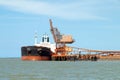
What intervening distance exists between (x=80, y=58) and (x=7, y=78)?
88965 mm

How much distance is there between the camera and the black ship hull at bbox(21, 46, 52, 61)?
5090 inches

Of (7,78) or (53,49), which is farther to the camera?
(53,49)

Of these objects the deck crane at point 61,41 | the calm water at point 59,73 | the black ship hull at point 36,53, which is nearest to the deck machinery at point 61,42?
the deck crane at point 61,41

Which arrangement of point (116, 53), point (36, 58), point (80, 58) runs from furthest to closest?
point (116, 53)
point (80, 58)
point (36, 58)

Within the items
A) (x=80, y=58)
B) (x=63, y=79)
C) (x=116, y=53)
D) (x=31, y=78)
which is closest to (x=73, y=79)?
(x=63, y=79)

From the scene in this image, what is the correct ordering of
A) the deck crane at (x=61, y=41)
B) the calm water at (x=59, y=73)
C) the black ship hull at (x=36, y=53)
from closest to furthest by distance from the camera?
1. the calm water at (x=59, y=73)
2. the black ship hull at (x=36, y=53)
3. the deck crane at (x=61, y=41)

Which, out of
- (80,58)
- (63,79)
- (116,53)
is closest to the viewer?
(63,79)

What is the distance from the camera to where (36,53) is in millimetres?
129875

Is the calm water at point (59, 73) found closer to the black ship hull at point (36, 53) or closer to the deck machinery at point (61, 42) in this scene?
the black ship hull at point (36, 53)

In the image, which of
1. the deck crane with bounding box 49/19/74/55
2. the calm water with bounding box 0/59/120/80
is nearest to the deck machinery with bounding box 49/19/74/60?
the deck crane with bounding box 49/19/74/55

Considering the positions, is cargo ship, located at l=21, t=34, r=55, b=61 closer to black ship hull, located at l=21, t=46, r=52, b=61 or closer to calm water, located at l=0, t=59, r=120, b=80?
black ship hull, located at l=21, t=46, r=52, b=61

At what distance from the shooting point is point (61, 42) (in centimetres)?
13825

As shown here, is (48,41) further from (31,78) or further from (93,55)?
(31,78)

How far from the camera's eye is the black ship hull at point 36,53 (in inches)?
5090
